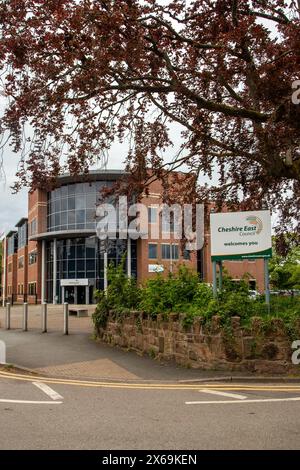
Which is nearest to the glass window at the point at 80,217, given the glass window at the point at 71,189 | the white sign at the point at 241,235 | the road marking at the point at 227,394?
the glass window at the point at 71,189

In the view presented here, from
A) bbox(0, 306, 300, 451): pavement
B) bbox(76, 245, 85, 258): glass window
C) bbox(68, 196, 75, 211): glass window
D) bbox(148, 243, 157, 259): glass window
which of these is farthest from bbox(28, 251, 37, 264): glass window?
bbox(0, 306, 300, 451): pavement

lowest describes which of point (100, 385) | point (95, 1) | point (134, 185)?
point (100, 385)

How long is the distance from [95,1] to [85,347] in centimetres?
925

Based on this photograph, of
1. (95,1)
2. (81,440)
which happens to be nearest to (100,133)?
(95,1)

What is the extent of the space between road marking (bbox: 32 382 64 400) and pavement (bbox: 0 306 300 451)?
0.02 metres

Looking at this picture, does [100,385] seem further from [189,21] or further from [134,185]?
[189,21]

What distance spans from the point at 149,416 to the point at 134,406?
2.77 ft

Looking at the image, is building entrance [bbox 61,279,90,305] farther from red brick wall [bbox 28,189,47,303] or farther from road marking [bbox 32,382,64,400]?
road marking [bbox 32,382,64,400]

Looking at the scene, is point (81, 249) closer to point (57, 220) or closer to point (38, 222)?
point (57, 220)

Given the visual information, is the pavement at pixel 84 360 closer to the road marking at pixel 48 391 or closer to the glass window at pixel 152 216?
the road marking at pixel 48 391

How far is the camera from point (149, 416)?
7.37 meters

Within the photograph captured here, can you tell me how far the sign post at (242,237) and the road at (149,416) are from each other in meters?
3.74

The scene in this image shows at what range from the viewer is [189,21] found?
13.4 metres

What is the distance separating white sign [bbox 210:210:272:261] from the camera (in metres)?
13.2
